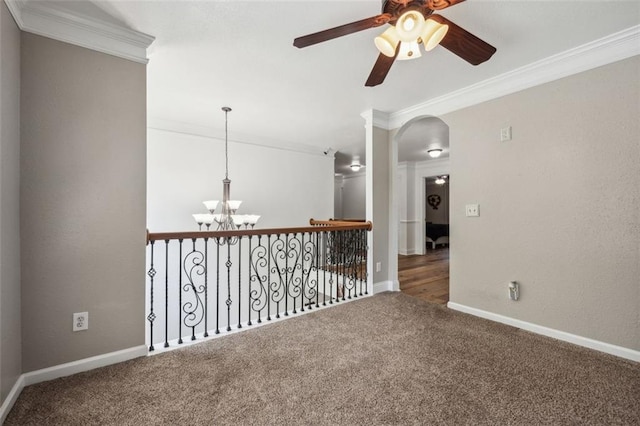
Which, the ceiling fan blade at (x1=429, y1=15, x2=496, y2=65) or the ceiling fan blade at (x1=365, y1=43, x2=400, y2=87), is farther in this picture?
the ceiling fan blade at (x1=365, y1=43, x2=400, y2=87)

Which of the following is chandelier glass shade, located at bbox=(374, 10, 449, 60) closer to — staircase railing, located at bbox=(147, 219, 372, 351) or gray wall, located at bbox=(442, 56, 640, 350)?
gray wall, located at bbox=(442, 56, 640, 350)

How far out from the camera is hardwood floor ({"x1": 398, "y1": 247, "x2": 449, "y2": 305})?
3533 millimetres

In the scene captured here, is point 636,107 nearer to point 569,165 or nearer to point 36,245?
point 569,165

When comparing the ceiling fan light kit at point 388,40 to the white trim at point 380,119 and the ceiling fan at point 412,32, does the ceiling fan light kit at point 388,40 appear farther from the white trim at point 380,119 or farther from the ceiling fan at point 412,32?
the white trim at point 380,119

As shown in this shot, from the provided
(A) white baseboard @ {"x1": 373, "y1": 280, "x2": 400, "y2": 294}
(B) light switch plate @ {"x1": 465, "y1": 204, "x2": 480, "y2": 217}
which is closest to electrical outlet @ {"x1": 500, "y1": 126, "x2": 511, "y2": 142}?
(B) light switch plate @ {"x1": 465, "y1": 204, "x2": 480, "y2": 217}

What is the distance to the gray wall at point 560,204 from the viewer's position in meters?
1.98

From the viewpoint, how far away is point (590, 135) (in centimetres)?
212

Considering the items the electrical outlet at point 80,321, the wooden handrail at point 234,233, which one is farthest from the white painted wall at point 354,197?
the electrical outlet at point 80,321

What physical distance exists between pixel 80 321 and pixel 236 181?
304 cm

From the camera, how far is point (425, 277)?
4449mm

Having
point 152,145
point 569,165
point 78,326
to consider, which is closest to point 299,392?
point 78,326

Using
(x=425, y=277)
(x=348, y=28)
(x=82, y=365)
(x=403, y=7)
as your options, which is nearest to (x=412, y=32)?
(x=403, y=7)

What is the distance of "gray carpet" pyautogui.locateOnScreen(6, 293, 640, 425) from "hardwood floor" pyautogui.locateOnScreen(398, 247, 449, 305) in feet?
3.77

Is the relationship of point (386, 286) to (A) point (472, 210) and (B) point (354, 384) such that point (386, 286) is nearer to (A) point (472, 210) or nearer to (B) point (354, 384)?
(A) point (472, 210)
